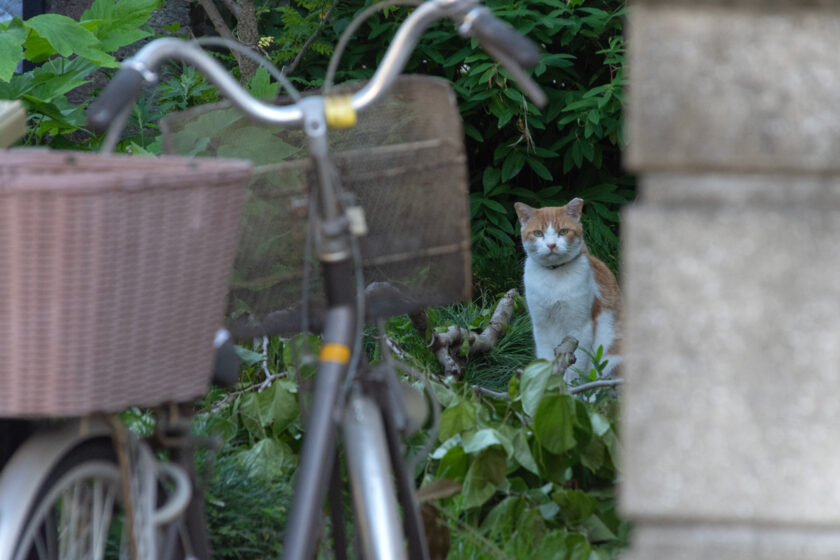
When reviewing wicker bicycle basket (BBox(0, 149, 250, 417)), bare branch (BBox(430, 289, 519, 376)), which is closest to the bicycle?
wicker bicycle basket (BBox(0, 149, 250, 417))

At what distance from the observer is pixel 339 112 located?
4.66 ft

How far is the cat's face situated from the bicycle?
288 cm

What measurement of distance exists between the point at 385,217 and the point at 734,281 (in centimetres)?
61

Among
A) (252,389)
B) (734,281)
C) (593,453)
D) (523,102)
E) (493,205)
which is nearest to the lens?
(734,281)

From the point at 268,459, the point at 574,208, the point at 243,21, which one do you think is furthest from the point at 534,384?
the point at 243,21

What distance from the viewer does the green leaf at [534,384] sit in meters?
2.63

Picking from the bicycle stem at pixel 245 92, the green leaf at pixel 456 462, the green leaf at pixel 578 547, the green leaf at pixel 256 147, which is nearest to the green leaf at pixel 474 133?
the green leaf at pixel 456 462

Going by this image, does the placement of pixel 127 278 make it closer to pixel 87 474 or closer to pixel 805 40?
pixel 87 474

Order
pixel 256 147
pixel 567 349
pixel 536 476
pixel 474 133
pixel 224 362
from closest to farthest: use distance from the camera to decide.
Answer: pixel 224 362
pixel 256 147
pixel 536 476
pixel 567 349
pixel 474 133

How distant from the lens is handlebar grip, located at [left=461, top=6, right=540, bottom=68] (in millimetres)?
1397

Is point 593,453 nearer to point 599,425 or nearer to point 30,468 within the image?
point 599,425

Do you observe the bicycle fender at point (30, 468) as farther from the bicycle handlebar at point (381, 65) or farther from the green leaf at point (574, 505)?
the green leaf at point (574, 505)

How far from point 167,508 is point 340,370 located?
319mm

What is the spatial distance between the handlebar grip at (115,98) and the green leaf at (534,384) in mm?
1499
